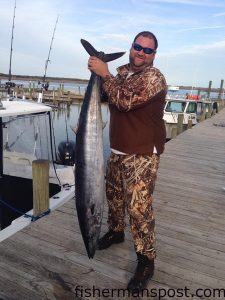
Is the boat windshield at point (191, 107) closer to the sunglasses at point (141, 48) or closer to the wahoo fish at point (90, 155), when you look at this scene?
the sunglasses at point (141, 48)

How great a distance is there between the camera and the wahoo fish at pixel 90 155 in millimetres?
3021

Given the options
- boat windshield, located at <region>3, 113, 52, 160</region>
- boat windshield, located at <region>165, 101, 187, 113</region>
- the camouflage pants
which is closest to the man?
the camouflage pants

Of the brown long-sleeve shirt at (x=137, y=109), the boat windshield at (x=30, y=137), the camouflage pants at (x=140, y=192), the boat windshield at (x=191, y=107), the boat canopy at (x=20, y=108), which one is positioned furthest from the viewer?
the boat windshield at (x=191, y=107)

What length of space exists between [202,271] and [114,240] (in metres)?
0.98

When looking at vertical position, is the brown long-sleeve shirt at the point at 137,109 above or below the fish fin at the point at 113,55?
below

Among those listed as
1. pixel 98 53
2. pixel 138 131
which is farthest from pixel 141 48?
pixel 138 131

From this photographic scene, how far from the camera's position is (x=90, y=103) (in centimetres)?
305

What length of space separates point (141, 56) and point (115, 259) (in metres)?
2.06

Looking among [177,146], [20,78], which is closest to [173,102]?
[177,146]

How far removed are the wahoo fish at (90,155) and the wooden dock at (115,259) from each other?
2.32 feet

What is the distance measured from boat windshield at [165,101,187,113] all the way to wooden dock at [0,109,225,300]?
48.6ft

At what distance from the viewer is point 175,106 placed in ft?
66.8

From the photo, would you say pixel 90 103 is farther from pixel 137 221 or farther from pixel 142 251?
pixel 142 251

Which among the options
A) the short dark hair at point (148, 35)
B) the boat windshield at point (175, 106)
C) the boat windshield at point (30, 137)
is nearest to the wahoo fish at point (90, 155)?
the short dark hair at point (148, 35)
